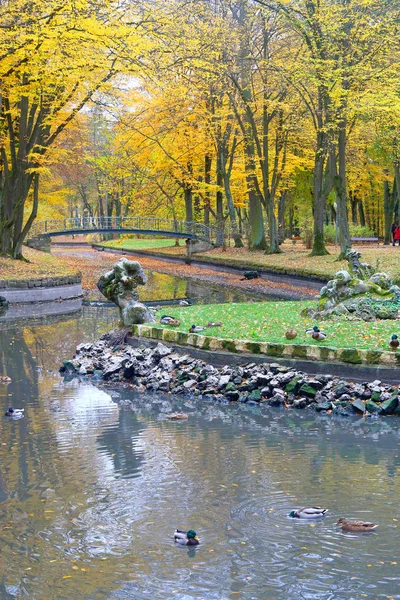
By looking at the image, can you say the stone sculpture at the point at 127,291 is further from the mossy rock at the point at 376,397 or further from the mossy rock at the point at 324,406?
the mossy rock at the point at 376,397

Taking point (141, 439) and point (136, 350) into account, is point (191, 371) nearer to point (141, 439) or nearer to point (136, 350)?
point (136, 350)

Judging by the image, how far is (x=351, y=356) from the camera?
11992 millimetres

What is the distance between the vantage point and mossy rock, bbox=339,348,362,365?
1195 cm

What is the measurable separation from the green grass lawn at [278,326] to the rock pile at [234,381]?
71cm

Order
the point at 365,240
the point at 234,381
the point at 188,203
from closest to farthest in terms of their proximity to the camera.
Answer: the point at 234,381 < the point at 365,240 < the point at 188,203

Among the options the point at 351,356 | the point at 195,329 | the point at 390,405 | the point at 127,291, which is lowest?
the point at 390,405

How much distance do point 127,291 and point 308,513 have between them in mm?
9534

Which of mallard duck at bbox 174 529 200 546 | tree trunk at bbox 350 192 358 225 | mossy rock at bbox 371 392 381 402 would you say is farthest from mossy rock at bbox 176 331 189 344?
tree trunk at bbox 350 192 358 225

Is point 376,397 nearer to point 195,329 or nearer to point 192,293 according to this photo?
point 195,329

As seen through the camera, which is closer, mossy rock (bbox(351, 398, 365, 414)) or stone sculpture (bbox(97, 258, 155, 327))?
mossy rock (bbox(351, 398, 365, 414))

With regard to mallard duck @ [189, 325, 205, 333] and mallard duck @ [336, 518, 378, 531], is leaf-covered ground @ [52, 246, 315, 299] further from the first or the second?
mallard duck @ [336, 518, 378, 531]

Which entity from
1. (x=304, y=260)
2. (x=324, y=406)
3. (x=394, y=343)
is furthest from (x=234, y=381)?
(x=304, y=260)

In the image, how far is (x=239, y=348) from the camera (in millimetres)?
13172

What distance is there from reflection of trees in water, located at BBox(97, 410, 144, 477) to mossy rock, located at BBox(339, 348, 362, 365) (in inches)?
125
